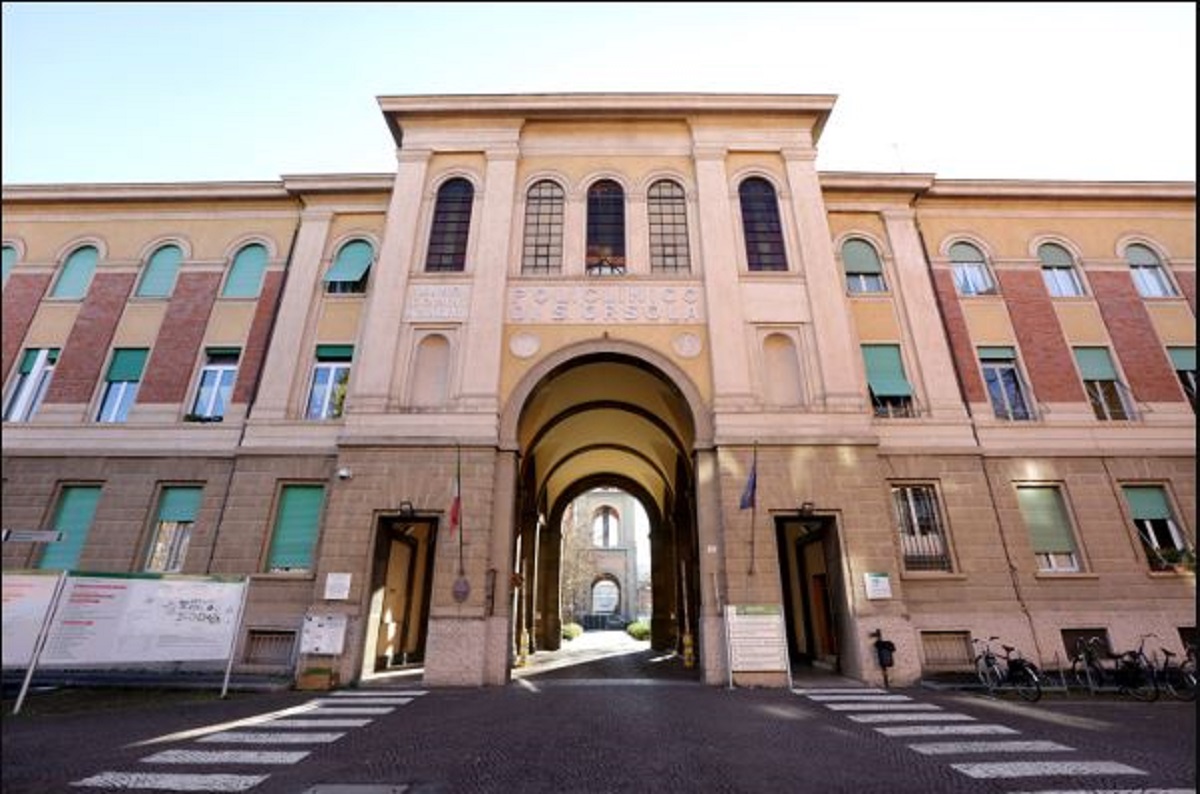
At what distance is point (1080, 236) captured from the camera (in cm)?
1802

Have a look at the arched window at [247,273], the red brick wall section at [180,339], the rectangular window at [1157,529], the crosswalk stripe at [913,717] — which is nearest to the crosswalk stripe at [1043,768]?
the crosswalk stripe at [913,717]

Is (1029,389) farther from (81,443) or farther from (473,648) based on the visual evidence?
(81,443)

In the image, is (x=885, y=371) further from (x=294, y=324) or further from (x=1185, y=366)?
(x=294, y=324)

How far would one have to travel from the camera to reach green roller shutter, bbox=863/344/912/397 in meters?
15.7

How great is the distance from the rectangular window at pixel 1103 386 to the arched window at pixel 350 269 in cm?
1971

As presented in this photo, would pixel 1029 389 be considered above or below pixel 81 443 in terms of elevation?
above

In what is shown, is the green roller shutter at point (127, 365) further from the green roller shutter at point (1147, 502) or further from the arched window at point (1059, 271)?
the green roller shutter at point (1147, 502)

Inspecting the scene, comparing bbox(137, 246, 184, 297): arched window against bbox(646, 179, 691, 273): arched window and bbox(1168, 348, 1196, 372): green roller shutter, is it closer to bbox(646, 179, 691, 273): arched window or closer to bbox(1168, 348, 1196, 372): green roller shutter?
bbox(646, 179, 691, 273): arched window

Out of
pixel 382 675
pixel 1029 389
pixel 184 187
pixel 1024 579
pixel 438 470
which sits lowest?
pixel 382 675

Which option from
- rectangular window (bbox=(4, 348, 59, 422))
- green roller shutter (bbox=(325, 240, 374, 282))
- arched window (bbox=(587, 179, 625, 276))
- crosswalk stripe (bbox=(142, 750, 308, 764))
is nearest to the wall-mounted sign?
arched window (bbox=(587, 179, 625, 276))

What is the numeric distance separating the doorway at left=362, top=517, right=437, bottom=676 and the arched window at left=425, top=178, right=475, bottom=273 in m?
6.93

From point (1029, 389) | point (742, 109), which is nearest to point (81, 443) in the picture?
point (742, 109)

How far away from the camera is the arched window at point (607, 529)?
175 ft

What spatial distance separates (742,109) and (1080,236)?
35.3ft
